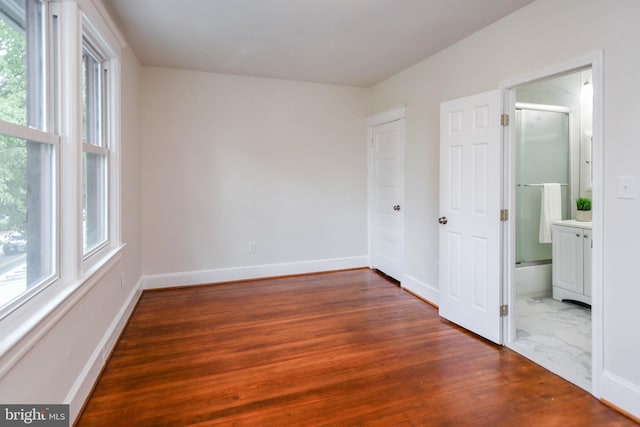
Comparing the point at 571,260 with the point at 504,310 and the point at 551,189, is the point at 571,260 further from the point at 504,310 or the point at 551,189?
the point at 504,310

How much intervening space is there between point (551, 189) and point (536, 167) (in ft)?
0.94

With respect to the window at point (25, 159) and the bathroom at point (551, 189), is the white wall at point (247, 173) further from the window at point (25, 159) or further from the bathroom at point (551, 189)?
the window at point (25, 159)

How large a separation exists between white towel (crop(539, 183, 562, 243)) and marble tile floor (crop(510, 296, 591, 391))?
711mm

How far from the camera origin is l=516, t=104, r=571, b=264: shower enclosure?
3889 millimetres

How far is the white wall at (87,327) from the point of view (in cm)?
143

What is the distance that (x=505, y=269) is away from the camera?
2812 millimetres

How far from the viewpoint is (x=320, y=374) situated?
2.39 metres

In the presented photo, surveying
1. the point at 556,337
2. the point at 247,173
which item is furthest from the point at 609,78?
the point at 247,173

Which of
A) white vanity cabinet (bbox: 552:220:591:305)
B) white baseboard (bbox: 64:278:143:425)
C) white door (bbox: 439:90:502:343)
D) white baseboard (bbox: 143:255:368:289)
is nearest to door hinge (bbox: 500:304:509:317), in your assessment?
white door (bbox: 439:90:502:343)

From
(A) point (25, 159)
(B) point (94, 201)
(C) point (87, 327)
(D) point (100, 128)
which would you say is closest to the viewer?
(A) point (25, 159)

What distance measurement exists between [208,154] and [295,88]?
144 centimetres

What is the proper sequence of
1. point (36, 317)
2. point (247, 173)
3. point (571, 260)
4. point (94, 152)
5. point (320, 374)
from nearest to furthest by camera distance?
point (36, 317), point (320, 374), point (94, 152), point (571, 260), point (247, 173)

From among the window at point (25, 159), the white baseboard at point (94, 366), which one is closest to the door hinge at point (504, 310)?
the white baseboard at point (94, 366)

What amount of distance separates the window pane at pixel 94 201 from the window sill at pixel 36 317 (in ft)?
1.45
